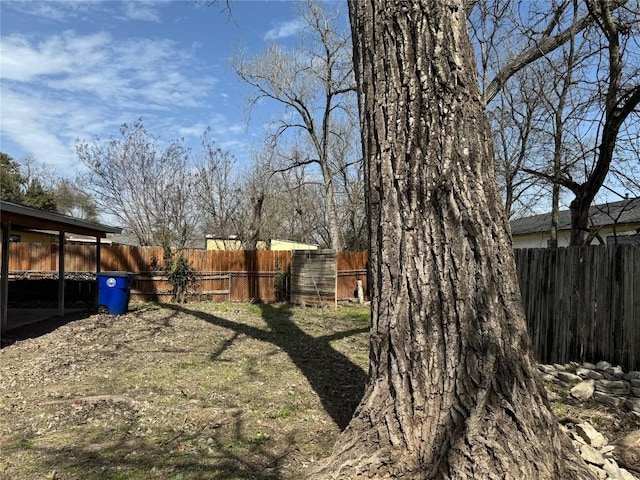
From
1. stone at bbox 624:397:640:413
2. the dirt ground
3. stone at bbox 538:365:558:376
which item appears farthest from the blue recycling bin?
stone at bbox 624:397:640:413

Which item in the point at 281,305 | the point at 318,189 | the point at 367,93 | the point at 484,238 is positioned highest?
the point at 318,189

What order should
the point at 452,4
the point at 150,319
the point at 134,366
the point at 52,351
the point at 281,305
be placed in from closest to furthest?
the point at 452,4, the point at 134,366, the point at 52,351, the point at 150,319, the point at 281,305

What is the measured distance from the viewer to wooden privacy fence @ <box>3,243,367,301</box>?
14906 millimetres

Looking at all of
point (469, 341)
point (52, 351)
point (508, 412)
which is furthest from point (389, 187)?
point (52, 351)

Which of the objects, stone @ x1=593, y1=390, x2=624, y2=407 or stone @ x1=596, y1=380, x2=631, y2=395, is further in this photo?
stone @ x1=596, y1=380, x2=631, y2=395

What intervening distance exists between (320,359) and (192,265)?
9.14 metres

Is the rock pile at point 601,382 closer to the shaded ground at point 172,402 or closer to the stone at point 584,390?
the stone at point 584,390

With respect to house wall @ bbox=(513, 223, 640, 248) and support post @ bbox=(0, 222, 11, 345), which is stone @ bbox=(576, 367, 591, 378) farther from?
house wall @ bbox=(513, 223, 640, 248)

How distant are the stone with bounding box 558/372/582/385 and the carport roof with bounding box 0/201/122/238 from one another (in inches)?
321

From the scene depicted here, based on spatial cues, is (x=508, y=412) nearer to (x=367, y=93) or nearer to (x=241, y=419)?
(x=367, y=93)

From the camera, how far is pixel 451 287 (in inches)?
111

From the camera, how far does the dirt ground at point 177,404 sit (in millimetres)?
3443

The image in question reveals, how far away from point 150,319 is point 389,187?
897cm

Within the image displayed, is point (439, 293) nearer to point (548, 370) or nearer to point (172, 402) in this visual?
point (172, 402)
